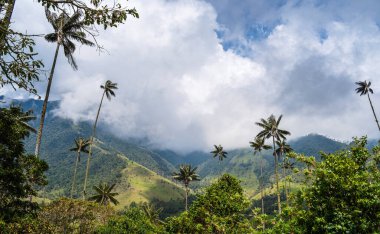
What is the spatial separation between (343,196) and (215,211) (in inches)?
776

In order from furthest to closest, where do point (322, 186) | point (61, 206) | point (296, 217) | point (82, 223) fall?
point (82, 223), point (61, 206), point (296, 217), point (322, 186)

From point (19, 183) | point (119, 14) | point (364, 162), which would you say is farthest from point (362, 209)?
point (19, 183)

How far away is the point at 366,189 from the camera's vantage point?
44.9ft

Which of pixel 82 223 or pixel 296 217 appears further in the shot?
pixel 82 223

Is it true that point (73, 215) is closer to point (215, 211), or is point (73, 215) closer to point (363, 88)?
point (215, 211)

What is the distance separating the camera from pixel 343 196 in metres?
14.3

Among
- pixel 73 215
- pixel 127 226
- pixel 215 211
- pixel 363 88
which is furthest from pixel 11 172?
pixel 363 88

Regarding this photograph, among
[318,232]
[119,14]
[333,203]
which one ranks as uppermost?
[119,14]

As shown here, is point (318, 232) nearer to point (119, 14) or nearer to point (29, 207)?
point (119, 14)

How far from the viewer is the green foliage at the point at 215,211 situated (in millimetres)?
27625

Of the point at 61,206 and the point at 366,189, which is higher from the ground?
the point at 61,206

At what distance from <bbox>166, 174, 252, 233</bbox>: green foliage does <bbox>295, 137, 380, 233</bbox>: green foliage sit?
10093 millimetres

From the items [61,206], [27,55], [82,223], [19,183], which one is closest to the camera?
[27,55]

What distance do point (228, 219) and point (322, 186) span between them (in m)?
13.7
